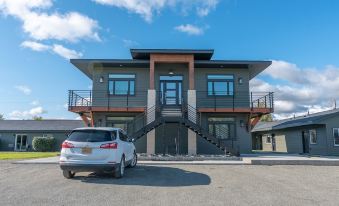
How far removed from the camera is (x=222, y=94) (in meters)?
21.1

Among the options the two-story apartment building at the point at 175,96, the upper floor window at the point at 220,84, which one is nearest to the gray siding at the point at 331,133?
the two-story apartment building at the point at 175,96

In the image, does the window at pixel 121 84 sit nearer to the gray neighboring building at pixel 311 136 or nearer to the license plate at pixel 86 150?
the license plate at pixel 86 150

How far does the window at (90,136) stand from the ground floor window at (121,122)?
11.0 m

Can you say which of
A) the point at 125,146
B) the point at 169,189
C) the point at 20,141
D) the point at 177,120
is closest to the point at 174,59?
the point at 177,120

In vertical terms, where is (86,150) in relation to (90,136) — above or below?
below

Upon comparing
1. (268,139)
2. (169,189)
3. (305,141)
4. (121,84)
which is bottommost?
(169,189)

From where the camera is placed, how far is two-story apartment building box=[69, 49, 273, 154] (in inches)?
784

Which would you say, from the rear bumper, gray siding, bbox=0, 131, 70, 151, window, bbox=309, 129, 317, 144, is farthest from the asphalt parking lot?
gray siding, bbox=0, 131, 70, 151

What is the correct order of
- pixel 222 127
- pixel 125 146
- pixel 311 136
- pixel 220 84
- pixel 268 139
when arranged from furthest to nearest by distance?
1. pixel 268 139
2. pixel 311 136
3. pixel 220 84
4. pixel 222 127
5. pixel 125 146

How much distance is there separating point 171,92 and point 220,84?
356 centimetres

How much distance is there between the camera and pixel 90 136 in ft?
31.5

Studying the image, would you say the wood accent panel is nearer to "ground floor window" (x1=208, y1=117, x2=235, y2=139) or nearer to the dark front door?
"ground floor window" (x1=208, y1=117, x2=235, y2=139)

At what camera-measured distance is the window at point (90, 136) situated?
375 inches

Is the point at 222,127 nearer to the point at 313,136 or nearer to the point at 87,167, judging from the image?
the point at 313,136
